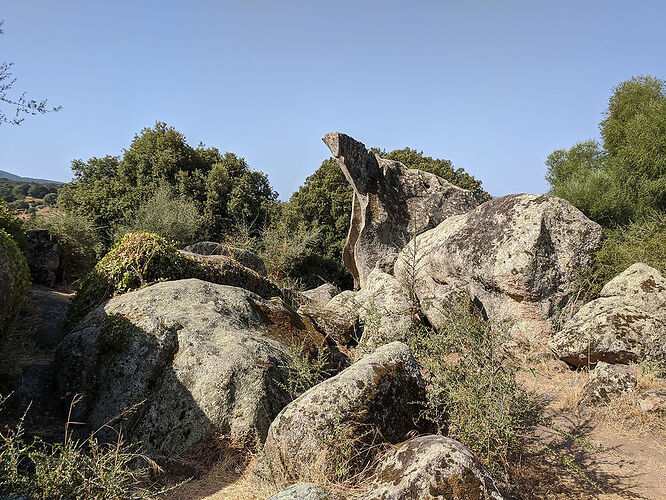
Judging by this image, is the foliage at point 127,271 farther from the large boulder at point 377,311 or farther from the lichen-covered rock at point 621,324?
the lichen-covered rock at point 621,324

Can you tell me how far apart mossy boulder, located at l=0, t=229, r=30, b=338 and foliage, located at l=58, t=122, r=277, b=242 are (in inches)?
533

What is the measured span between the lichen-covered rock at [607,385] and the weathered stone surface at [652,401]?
0.61ft

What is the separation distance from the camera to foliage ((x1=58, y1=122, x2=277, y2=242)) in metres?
20.2

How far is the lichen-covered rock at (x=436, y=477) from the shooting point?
12.1ft

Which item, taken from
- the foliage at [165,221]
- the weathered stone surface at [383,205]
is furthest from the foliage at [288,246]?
the weathered stone surface at [383,205]

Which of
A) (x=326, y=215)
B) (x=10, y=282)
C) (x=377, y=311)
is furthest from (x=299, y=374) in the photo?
(x=326, y=215)

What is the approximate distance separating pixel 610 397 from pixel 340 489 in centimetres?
488

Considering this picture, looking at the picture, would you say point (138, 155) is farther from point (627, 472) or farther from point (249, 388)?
point (627, 472)

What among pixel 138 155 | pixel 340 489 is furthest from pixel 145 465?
pixel 138 155

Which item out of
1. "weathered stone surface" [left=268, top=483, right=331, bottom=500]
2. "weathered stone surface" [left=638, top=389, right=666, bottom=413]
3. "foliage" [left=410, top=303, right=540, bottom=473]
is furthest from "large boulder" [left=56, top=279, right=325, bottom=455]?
"weathered stone surface" [left=638, top=389, right=666, bottom=413]

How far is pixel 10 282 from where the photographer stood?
6312mm

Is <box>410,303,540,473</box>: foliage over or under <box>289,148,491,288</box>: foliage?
under

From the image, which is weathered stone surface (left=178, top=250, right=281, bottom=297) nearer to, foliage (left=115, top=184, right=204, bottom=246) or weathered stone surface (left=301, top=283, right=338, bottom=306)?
weathered stone surface (left=301, top=283, right=338, bottom=306)

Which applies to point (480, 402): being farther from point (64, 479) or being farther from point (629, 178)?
point (629, 178)
